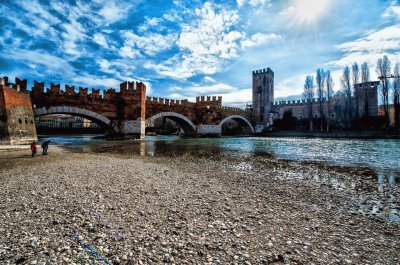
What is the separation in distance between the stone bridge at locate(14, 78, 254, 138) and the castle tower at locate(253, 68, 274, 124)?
40.7 meters

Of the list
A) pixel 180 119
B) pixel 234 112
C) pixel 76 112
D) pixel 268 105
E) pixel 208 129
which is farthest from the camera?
pixel 268 105

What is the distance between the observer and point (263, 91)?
245 ft

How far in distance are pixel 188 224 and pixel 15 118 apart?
17551 millimetres

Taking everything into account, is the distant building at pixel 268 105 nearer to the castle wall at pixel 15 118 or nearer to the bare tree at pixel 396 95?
the bare tree at pixel 396 95

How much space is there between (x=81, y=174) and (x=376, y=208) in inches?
283

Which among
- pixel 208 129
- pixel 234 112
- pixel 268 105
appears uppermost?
pixel 268 105

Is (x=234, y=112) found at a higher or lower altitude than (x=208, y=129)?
higher

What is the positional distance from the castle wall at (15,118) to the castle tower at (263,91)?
63.3m

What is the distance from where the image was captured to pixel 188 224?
3.00 metres

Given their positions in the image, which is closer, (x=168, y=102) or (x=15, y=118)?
(x=15, y=118)

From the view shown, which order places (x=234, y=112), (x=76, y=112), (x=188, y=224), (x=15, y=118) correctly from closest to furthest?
(x=188, y=224) < (x=15, y=118) < (x=76, y=112) < (x=234, y=112)

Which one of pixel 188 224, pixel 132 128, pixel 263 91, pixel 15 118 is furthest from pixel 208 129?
pixel 263 91

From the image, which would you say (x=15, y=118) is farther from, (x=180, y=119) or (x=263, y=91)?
(x=263, y=91)

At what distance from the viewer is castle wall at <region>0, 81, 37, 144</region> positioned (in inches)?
531
